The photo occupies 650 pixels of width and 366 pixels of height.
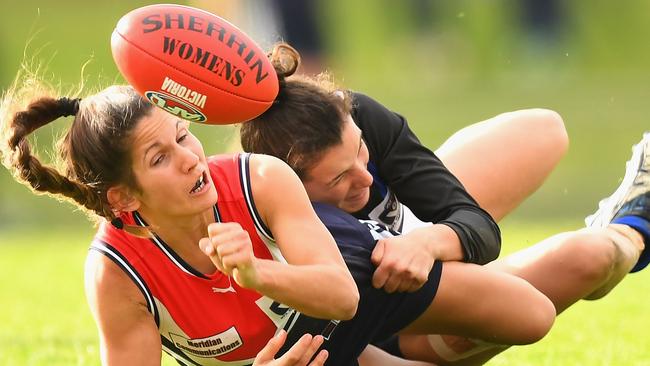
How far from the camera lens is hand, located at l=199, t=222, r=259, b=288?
2.98m

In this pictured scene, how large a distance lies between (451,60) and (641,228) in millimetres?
16019

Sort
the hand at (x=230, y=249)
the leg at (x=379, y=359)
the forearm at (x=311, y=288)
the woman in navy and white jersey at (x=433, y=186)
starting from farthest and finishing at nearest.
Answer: the leg at (x=379, y=359)
the woman in navy and white jersey at (x=433, y=186)
the forearm at (x=311, y=288)
the hand at (x=230, y=249)

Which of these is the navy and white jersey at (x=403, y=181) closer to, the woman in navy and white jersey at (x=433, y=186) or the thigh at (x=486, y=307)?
the woman in navy and white jersey at (x=433, y=186)

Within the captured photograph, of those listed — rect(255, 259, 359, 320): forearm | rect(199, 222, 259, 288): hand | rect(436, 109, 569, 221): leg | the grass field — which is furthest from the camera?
the grass field

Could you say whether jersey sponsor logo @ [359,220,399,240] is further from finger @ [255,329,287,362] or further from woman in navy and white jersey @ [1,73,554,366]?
finger @ [255,329,287,362]

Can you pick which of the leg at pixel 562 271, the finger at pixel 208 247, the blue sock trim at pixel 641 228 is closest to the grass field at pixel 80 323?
the blue sock trim at pixel 641 228

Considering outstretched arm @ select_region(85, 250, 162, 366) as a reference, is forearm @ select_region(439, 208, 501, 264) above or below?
above

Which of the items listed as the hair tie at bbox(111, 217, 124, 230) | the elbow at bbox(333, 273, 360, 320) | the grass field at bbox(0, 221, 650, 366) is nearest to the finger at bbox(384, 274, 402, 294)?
the elbow at bbox(333, 273, 360, 320)

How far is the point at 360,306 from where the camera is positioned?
3639mm

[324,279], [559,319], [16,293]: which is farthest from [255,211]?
[16,293]

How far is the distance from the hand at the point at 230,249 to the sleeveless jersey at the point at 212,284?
48 cm

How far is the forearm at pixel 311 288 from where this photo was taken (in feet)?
10.4

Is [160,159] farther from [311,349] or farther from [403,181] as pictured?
[403,181]

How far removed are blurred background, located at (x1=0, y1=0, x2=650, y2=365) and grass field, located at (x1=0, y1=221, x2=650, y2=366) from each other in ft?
9.49
